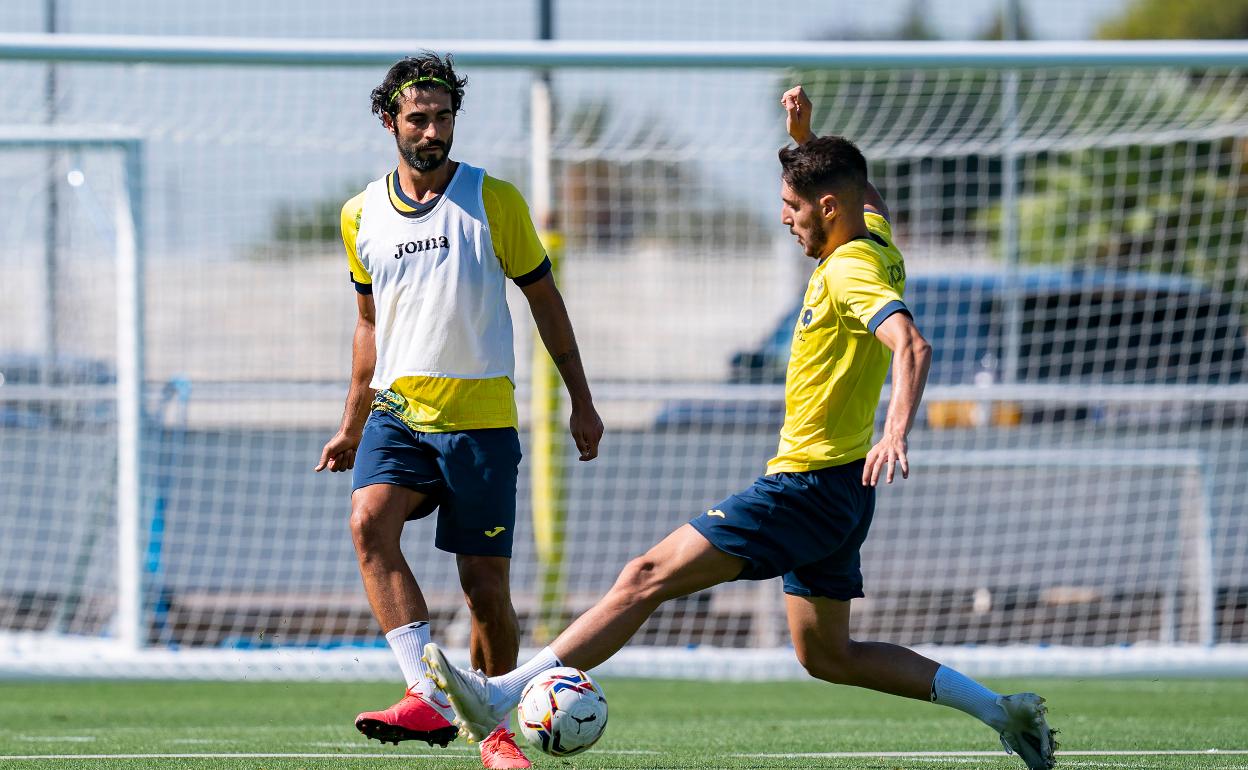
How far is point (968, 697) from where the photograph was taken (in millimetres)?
4895

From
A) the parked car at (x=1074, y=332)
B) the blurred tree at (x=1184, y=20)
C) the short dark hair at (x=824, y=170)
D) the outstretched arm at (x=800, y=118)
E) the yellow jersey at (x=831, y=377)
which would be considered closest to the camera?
the yellow jersey at (x=831, y=377)

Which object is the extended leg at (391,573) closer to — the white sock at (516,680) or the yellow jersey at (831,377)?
the white sock at (516,680)

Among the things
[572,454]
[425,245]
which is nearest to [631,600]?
[425,245]

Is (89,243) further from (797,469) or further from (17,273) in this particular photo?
(797,469)

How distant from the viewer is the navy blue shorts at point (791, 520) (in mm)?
4625

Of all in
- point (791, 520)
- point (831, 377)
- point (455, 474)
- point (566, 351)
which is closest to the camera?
point (791, 520)

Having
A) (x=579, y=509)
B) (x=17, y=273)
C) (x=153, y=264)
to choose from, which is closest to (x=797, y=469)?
(x=579, y=509)

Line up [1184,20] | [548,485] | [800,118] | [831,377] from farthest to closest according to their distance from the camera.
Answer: [1184,20]
[548,485]
[800,118]
[831,377]

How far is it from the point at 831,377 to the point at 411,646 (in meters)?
1.47

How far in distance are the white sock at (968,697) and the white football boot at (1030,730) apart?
0.12 feet

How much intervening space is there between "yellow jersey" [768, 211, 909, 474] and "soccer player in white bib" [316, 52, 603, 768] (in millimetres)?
708

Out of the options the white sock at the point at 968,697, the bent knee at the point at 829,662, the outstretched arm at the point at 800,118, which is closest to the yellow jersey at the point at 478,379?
the outstretched arm at the point at 800,118

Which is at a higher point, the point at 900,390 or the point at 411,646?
the point at 900,390

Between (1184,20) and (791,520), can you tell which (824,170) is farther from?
(1184,20)
